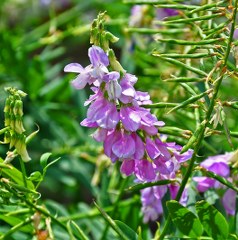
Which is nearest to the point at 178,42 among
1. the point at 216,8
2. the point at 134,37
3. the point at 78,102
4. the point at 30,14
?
the point at 216,8

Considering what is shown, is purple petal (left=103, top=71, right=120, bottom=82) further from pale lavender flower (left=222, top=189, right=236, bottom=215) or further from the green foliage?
pale lavender flower (left=222, top=189, right=236, bottom=215)

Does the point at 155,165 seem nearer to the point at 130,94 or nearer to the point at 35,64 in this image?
the point at 130,94

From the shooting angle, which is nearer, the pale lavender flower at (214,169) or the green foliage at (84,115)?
the green foliage at (84,115)

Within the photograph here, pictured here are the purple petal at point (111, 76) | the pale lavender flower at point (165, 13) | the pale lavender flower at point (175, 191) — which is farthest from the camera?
the pale lavender flower at point (165, 13)

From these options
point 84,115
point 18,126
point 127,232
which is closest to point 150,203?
point 127,232

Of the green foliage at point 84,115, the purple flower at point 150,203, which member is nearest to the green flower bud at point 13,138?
the green foliage at point 84,115

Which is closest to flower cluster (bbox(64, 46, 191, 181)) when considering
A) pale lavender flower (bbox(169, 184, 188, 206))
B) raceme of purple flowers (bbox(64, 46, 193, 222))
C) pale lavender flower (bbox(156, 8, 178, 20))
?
raceme of purple flowers (bbox(64, 46, 193, 222))

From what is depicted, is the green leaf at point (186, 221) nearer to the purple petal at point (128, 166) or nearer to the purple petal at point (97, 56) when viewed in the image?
the purple petal at point (128, 166)
